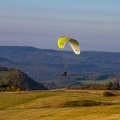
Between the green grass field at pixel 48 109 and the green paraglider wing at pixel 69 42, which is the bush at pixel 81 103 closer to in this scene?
the green grass field at pixel 48 109

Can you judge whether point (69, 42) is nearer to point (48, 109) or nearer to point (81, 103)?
point (48, 109)

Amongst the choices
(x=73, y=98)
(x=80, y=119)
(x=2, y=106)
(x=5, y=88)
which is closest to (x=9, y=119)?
(x=80, y=119)

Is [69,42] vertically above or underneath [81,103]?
above

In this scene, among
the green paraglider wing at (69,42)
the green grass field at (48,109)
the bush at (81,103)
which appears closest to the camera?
the green paraglider wing at (69,42)

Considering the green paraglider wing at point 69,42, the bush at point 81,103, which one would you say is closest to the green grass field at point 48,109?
the bush at point 81,103

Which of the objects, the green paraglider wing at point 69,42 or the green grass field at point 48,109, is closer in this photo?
the green paraglider wing at point 69,42

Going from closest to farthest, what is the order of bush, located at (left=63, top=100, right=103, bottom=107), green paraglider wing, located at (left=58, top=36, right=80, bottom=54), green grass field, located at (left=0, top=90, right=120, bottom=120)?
green paraglider wing, located at (left=58, top=36, right=80, bottom=54), green grass field, located at (left=0, top=90, right=120, bottom=120), bush, located at (left=63, top=100, right=103, bottom=107)

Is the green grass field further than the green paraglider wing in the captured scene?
Yes

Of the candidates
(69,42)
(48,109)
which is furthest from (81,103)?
(69,42)

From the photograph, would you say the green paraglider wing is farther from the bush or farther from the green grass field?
the bush

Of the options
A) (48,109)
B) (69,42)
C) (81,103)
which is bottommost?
(48,109)

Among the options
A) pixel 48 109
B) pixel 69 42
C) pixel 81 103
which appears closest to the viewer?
pixel 69 42

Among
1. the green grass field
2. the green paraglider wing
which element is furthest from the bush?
the green paraglider wing

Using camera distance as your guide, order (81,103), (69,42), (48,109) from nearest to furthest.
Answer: (69,42)
(48,109)
(81,103)
